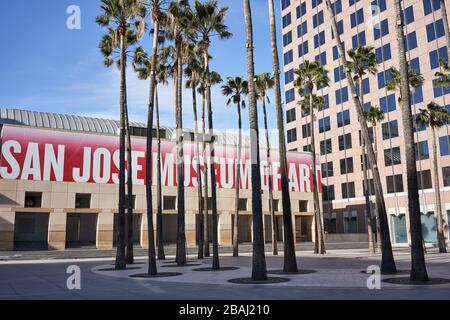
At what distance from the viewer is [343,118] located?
69062 millimetres

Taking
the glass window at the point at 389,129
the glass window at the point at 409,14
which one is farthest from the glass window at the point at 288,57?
the glass window at the point at 389,129

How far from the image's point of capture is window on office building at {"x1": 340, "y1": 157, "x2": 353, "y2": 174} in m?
67.4

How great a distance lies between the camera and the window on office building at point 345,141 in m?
67.6

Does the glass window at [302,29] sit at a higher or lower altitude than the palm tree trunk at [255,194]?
higher

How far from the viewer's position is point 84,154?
4762 cm

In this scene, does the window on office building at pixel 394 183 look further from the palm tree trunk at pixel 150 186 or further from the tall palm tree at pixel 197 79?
the palm tree trunk at pixel 150 186

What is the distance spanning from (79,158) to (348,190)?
141 ft

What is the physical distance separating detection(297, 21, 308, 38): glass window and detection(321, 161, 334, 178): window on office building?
26396mm

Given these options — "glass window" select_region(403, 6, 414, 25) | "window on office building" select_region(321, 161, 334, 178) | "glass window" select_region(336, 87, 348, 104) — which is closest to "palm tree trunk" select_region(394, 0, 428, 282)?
"glass window" select_region(403, 6, 414, 25)

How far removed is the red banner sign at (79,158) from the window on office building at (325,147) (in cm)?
2128

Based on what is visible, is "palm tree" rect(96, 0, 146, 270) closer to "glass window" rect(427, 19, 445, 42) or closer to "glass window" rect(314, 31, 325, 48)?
"glass window" rect(427, 19, 445, 42)

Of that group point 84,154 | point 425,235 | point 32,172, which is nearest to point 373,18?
point 425,235
